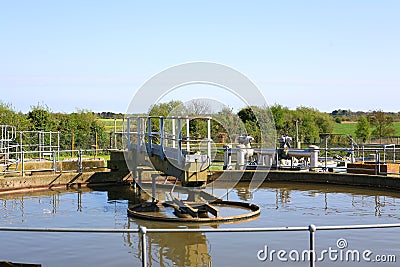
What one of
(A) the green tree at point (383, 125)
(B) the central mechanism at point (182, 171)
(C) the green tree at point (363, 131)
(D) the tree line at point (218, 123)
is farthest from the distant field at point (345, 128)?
(B) the central mechanism at point (182, 171)

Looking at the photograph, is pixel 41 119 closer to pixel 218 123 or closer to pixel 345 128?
pixel 218 123

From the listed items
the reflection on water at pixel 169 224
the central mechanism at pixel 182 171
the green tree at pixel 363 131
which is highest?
the green tree at pixel 363 131

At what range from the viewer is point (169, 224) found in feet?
42.1

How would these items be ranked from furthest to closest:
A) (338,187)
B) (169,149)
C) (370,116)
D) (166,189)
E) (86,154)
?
(370,116)
(86,154)
(338,187)
(166,189)
(169,149)

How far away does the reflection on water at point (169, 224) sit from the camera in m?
9.73

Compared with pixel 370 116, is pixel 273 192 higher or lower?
lower

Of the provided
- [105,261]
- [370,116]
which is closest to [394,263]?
[105,261]

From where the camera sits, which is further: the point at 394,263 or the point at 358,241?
the point at 358,241

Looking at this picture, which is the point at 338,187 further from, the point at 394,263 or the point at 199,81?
the point at 394,263

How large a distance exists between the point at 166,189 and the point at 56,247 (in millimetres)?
7954

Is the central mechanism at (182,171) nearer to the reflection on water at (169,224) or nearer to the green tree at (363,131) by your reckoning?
the reflection on water at (169,224)

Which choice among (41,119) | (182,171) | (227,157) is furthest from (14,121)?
(182,171)

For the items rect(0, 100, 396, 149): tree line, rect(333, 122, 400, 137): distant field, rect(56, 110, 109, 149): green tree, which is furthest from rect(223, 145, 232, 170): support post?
rect(333, 122, 400, 137): distant field

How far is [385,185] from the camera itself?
62.4 feet
